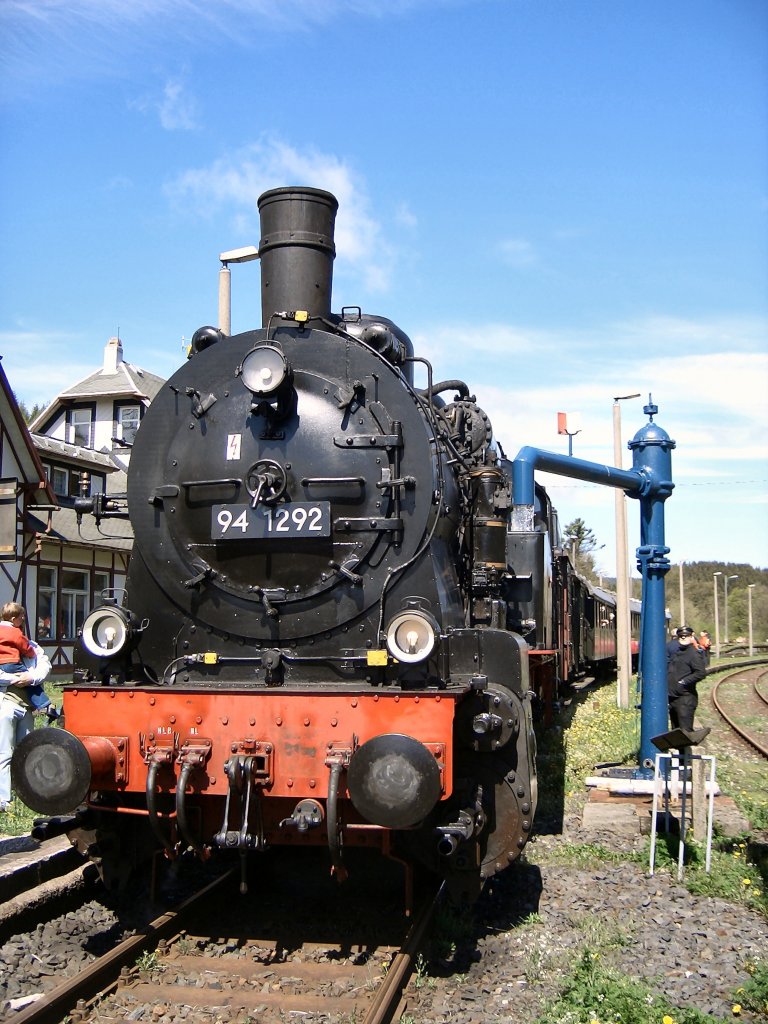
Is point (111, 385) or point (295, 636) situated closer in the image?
point (295, 636)

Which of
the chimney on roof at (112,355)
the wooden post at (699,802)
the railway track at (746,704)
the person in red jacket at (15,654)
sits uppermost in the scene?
the chimney on roof at (112,355)

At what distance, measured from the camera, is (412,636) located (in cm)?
492

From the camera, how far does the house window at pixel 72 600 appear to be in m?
20.9

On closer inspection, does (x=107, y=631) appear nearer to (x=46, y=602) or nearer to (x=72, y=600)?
(x=46, y=602)

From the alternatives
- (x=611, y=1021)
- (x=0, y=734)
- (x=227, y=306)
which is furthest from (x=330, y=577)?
(x=227, y=306)

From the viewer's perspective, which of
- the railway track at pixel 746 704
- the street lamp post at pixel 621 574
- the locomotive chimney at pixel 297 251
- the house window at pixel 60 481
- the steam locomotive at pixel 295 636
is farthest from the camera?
the house window at pixel 60 481

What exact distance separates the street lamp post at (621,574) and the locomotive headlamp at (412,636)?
40.6ft

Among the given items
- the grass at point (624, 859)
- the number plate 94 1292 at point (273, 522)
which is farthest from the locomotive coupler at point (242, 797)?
the grass at point (624, 859)

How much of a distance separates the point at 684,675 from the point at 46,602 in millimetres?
14243

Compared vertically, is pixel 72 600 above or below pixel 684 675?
above

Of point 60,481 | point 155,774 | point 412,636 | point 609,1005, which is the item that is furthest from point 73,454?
point 609,1005

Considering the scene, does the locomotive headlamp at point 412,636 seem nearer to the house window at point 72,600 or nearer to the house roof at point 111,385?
the house window at point 72,600

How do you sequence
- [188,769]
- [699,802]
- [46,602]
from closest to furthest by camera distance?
[188,769] < [699,802] < [46,602]

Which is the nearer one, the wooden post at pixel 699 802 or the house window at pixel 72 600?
the wooden post at pixel 699 802
